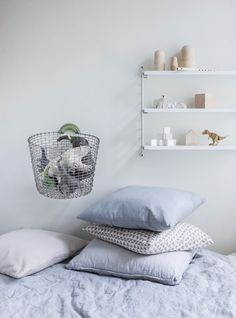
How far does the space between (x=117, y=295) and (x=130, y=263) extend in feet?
0.70

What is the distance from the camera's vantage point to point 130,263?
1896 millimetres

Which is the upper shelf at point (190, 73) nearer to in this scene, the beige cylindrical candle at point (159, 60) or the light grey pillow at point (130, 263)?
the beige cylindrical candle at point (159, 60)

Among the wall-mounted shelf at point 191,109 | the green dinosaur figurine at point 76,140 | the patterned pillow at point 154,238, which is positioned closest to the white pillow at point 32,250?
the patterned pillow at point 154,238

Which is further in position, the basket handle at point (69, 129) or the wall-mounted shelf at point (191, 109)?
the basket handle at point (69, 129)

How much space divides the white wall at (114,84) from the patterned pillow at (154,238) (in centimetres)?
40

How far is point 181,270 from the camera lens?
185 centimetres

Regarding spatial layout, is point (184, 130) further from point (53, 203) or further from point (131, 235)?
point (53, 203)

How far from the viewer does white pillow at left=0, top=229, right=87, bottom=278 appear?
1.92m

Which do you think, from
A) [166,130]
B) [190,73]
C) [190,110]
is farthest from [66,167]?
[190,73]

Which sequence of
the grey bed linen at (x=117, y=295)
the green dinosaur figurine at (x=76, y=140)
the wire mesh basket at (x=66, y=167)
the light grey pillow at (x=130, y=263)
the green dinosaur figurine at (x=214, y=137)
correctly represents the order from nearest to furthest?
the grey bed linen at (x=117, y=295) → the light grey pillow at (x=130, y=263) → the wire mesh basket at (x=66, y=167) → the green dinosaur figurine at (x=76, y=140) → the green dinosaur figurine at (x=214, y=137)

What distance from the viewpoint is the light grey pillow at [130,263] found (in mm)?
1819

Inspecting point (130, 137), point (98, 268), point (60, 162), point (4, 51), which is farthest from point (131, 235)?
point (4, 51)

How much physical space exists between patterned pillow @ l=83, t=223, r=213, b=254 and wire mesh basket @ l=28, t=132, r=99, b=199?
0.26m

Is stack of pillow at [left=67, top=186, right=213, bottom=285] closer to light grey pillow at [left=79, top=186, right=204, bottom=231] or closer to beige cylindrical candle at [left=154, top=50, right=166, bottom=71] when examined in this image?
light grey pillow at [left=79, top=186, right=204, bottom=231]
